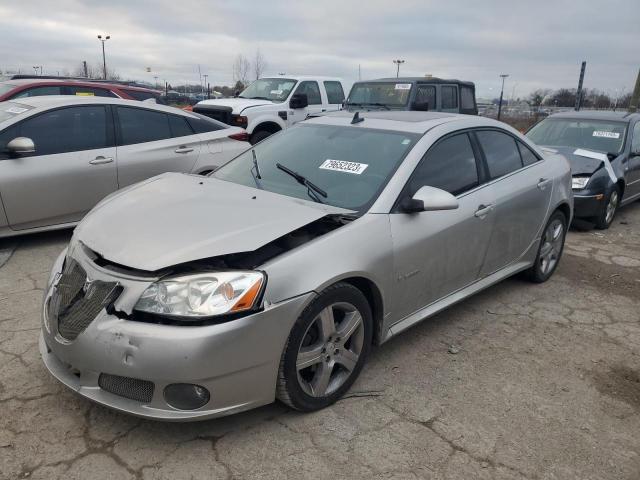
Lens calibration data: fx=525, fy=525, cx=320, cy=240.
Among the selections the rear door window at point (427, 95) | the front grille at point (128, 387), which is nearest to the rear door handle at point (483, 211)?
the front grille at point (128, 387)

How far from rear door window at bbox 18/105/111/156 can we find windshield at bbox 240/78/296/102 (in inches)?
229

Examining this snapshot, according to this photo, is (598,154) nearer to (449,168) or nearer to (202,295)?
(449,168)

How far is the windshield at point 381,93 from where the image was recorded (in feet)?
33.1

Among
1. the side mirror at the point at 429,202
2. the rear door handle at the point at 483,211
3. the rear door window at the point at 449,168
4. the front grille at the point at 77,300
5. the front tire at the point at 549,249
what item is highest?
the rear door window at the point at 449,168

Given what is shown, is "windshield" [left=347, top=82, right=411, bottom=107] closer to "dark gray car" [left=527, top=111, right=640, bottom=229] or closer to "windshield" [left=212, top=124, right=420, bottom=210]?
"dark gray car" [left=527, top=111, right=640, bottom=229]

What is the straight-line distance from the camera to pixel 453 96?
1097 cm

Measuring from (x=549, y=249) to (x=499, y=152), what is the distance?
1.29 m

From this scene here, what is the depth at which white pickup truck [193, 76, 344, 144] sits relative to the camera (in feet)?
33.0

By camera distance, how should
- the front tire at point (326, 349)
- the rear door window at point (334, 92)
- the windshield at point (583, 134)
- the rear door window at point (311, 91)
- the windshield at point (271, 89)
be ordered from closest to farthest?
the front tire at point (326, 349)
the windshield at point (583, 134)
the windshield at point (271, 89)
the rear door window at point (311, 91)
the rear door window at point (334, 92)

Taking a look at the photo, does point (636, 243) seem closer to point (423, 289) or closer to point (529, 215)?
point (529, 215)

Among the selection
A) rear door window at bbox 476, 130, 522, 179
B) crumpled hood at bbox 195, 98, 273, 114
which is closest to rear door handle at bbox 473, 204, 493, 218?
rear door window at bbox 476, 130, 522, 179

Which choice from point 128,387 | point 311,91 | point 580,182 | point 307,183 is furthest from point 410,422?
point 311,91

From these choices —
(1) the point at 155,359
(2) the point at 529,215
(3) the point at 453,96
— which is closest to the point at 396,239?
(1) the point at 155,359

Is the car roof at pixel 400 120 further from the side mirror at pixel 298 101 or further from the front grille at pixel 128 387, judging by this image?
the side mirror at pixel 298 101
